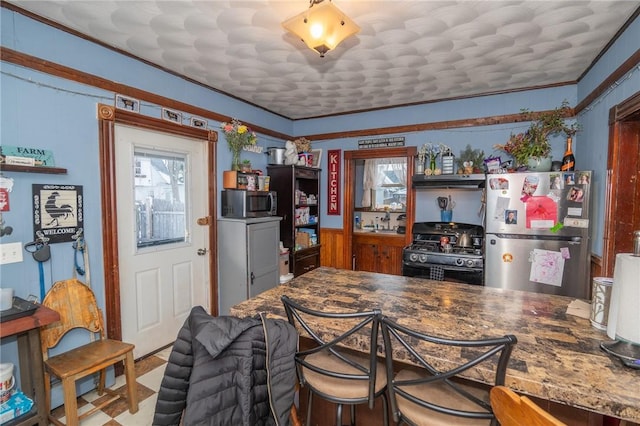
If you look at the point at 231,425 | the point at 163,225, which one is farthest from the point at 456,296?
the point at 163,225

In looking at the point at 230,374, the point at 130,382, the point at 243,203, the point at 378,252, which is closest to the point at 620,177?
the point at 378,252

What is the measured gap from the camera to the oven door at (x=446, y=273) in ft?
10.1

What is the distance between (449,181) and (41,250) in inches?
143

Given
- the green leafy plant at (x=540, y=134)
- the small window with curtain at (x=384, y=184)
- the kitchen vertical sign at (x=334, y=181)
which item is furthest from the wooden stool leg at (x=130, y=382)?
the small window with curtain at (x=384, y=184)

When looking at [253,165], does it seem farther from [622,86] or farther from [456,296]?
[622,86]

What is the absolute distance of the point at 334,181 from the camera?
176 inches

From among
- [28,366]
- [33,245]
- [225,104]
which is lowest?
[28,366]

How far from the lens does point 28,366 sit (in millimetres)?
1748

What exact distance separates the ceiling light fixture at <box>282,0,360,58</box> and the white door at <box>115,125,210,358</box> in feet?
5.79

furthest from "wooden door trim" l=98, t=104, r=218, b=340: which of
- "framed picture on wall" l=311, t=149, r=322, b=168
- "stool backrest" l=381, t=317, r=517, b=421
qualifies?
"framed picture on wall" l=311, t=149, r=322, b=168

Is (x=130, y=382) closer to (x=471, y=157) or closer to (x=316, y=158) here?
(x=316, y=158)

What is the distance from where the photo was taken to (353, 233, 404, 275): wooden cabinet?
168 inches

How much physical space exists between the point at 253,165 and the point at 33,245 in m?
2.31

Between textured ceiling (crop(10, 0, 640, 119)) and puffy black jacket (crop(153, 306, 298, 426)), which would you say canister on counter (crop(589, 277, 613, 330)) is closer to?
puffy black jacket (crop(153, 306, 298, 426))
